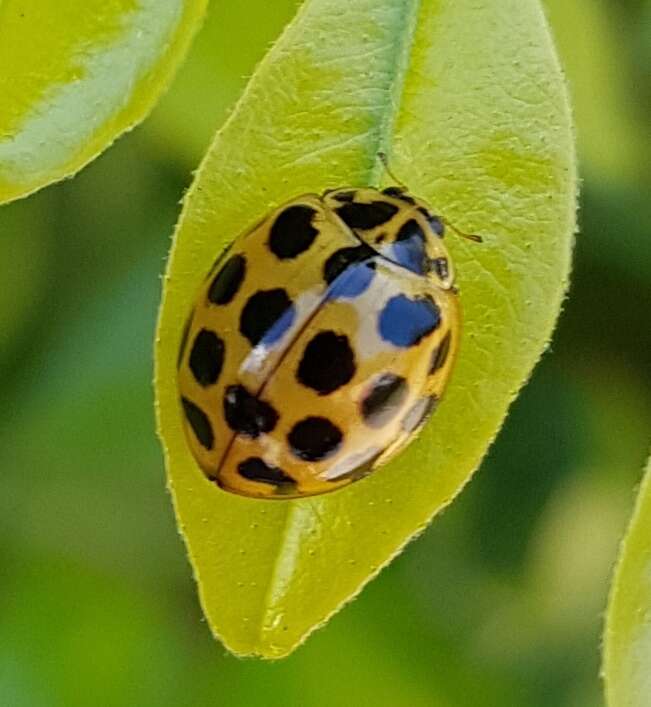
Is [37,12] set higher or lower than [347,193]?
higher

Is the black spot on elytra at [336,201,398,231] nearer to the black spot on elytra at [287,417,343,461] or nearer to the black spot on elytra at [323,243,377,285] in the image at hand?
the black spot on elytra at [323,243,377,285]

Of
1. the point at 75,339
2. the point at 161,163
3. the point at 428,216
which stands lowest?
the point at 75,339

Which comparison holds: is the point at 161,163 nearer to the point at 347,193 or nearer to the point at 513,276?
the point at 347,193

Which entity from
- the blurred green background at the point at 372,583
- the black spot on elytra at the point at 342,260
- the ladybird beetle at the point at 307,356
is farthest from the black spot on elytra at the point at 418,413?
the blurred green background at the point at 372,583

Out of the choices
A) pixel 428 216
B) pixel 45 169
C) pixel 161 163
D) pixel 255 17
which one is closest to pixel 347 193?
pixel 428 216

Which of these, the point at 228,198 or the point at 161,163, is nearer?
the point at 228,198

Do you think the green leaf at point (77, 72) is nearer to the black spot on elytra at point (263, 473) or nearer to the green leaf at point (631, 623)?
the black spot on elytra at point (263, 473)

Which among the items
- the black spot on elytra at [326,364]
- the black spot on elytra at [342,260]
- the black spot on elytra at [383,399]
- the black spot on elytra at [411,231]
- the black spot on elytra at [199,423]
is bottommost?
the black spot on elytra at [199,423]
